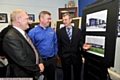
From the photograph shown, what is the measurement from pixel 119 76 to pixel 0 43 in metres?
1.52

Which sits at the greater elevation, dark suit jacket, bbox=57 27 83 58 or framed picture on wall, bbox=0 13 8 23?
framed picture on wall, bbox=0 13 8 23

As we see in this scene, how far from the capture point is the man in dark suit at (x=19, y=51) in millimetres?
1655

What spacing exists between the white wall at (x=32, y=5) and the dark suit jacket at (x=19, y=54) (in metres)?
4.57

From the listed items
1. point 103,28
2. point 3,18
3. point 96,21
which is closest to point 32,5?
point 3,18

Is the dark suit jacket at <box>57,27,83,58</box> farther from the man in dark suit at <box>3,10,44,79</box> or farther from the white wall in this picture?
the white wall

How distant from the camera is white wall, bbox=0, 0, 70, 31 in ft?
19.2

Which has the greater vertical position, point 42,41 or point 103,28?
point 103,28

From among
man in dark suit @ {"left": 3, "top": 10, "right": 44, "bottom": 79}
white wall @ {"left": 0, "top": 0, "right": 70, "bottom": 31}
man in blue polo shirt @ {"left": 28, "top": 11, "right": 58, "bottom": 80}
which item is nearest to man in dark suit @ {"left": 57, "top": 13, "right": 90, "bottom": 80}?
man in blue polo shirt @ {"left": 28, "top": 11, "right": 58, "bottom": 80}

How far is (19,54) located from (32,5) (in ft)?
16.4

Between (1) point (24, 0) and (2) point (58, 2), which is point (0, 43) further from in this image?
(2) point (58, 2)

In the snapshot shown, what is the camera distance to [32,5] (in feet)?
20.6

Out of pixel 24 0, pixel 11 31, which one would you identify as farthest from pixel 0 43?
pixel 24 0

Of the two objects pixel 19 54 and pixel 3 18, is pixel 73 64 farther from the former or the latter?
pixel 3 18

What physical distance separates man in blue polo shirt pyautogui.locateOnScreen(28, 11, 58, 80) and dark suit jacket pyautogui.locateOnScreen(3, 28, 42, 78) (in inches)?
28.0
